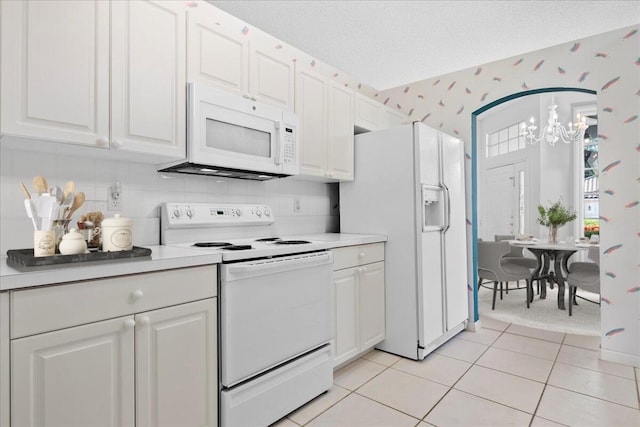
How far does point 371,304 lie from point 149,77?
203 centimetres

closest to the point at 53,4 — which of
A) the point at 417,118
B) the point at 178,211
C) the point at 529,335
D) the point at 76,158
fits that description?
the point at 76,158

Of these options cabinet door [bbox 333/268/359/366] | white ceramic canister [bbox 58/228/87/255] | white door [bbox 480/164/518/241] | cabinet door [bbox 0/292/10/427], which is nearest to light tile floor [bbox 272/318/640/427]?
cabinet door [bbox 333/268/359/366]

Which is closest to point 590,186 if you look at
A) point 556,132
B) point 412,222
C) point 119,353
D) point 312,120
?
point 556,132

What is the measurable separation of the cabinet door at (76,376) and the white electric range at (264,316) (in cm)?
42

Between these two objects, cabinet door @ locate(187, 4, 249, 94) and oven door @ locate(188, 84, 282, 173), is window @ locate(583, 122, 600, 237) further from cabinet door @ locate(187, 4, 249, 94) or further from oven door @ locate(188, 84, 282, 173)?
cabinet door @ locate(187, 4, 249, 94)

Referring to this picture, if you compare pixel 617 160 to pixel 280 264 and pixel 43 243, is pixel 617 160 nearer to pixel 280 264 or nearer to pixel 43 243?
pixel 280 264

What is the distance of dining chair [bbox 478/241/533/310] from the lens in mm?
3996

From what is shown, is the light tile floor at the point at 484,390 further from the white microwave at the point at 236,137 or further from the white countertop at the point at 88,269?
the white microwave at the point at 236,137

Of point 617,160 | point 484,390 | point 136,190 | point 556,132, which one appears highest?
point 556,132

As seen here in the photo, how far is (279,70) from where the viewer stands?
92.6 inches

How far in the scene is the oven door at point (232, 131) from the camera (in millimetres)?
1877

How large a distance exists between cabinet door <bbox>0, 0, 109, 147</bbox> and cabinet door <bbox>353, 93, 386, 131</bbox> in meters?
1.96

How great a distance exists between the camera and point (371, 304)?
2.62 meters

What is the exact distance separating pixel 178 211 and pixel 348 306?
1.27 m
